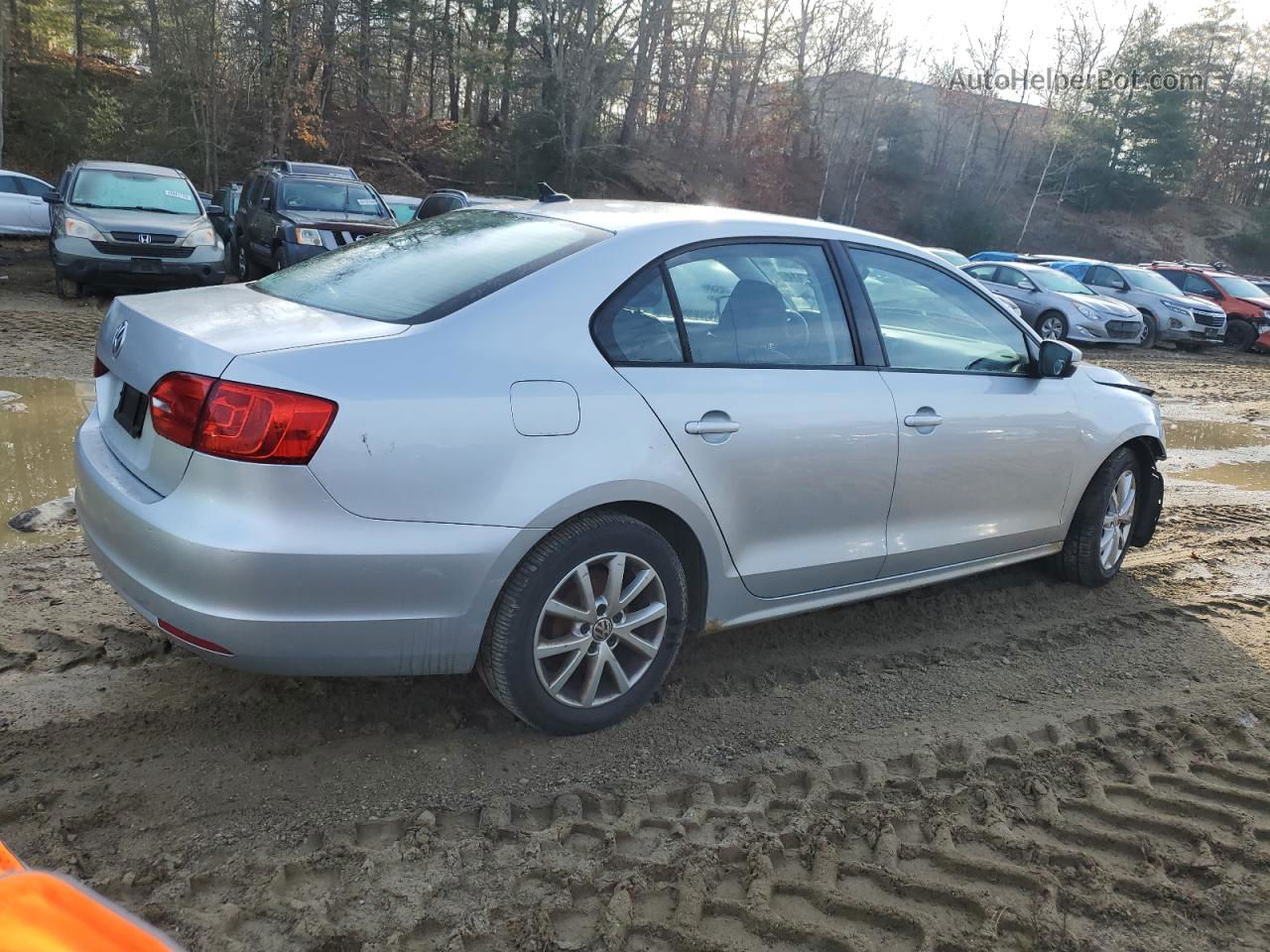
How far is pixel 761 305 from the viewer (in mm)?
3584

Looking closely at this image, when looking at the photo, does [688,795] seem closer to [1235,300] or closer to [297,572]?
[297,572]

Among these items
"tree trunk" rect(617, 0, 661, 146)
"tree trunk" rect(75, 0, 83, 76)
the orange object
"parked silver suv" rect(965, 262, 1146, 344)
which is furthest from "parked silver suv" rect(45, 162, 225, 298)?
"tree trunk" rect(75, 0, 83, 76)

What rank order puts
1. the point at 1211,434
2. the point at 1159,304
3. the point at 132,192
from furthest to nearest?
the point at 1159,304
the point at 132,192
the point at 1211,434

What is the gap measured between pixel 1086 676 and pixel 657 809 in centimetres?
207

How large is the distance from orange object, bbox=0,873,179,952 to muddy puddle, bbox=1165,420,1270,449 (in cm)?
983

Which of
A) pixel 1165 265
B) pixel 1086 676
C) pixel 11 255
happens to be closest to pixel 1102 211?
pixel 1165 265

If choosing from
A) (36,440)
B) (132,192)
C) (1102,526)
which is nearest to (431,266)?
(1102,526)

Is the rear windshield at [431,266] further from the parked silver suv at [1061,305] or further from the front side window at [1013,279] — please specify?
the front side window at [1013,279]

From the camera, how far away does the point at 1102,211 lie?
49.6 meters

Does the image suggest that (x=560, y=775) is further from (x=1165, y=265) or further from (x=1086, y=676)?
(x=1165, y=265)

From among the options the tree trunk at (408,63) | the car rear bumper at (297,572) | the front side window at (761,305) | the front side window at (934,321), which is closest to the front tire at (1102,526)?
the front side window at (934,321)

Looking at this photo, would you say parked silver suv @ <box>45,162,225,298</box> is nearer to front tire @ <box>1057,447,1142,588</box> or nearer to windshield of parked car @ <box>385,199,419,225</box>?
windshield of parked car @ <box>385,199,419,225</box>

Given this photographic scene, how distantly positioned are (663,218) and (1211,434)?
9.05 meters

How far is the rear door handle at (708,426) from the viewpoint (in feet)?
10.4
